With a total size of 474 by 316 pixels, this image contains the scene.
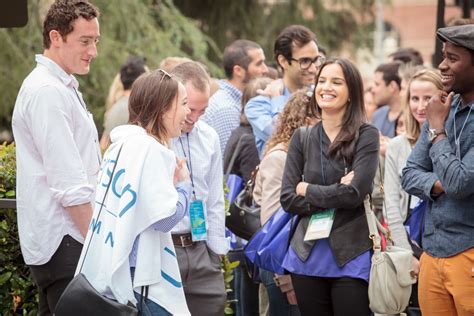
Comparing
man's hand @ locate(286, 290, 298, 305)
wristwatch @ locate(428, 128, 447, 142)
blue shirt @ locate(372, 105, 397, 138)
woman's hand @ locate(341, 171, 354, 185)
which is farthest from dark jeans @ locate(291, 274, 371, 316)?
blue shirt @ locate(372, 105, 397, 138)

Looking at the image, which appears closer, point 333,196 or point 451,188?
point 451,188

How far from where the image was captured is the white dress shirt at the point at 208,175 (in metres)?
5.98

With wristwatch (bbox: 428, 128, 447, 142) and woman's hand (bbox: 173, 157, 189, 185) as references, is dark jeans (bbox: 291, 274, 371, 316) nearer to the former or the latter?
wristwatch (bbox: 428, 128, 447, 142)

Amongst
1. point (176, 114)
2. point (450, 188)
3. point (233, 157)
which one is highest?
point (176, 114)

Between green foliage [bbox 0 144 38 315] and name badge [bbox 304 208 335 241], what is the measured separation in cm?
172

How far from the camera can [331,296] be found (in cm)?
616

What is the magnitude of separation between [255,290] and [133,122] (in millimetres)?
3450

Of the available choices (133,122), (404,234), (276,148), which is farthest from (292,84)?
(133,122)

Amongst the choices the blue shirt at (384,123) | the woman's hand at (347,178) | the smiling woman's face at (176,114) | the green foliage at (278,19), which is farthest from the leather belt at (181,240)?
the green foliage at (278,19)

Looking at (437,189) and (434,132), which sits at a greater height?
(434,132)

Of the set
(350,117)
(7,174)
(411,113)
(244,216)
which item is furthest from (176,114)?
(411,113)

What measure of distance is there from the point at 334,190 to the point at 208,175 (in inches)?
30.0

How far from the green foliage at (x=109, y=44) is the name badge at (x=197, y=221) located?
7495mm

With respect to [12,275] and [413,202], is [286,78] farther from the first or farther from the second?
[12,275]
